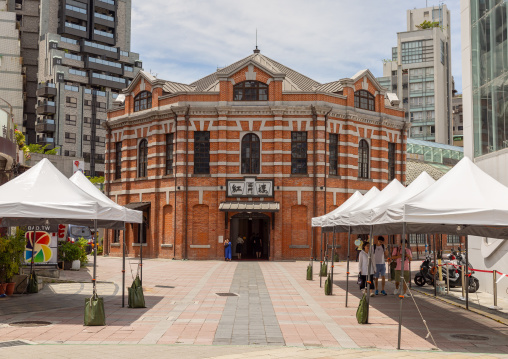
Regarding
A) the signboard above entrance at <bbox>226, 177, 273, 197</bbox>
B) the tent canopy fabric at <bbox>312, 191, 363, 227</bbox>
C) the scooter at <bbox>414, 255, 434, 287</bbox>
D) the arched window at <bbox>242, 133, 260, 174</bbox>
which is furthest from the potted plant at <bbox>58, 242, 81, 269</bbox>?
the scooter at <bbox>414, 255, 434, 287</bbox>

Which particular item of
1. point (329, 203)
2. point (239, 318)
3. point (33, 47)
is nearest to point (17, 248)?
point (239, 318)

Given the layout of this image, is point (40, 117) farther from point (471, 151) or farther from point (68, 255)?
point (471, 151)

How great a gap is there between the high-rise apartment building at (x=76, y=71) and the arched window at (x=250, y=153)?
44.7 meters

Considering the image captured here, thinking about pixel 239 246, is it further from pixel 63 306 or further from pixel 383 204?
pixel 383 204

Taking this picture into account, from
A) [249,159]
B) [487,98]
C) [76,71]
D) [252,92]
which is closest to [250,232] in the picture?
[249,159]

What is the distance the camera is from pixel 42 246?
72.2ft

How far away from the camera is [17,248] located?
16.9 meters

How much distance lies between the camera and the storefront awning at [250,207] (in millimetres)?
35250

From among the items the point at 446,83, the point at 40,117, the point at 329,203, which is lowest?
the point at 329,203

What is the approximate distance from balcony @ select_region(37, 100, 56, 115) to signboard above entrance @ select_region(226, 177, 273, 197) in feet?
149

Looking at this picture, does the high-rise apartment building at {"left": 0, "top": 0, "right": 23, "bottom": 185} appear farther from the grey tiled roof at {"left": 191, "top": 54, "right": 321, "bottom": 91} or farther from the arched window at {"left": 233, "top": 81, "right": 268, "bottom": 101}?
the arched window at {"left": 233, "top": 81, "right": 268, "bottom": 101}

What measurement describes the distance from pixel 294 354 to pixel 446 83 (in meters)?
92.3

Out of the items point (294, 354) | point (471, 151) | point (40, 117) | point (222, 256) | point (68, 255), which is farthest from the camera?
point (40, 117)

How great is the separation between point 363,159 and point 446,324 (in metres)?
27.2
